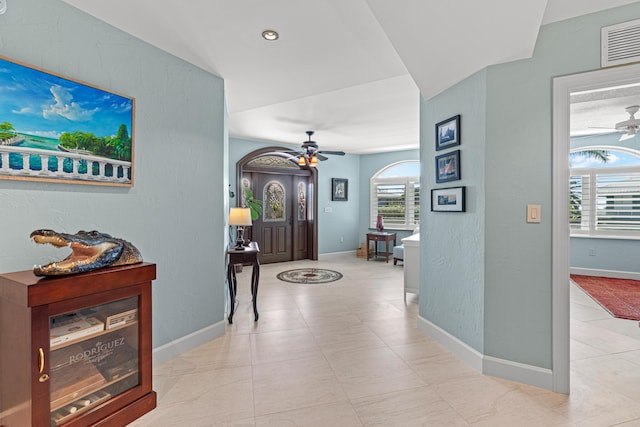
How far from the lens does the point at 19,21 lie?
1.75 meters

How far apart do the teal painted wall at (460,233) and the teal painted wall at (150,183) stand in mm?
2014

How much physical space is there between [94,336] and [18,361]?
0.29 m

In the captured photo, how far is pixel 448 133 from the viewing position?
269 cm

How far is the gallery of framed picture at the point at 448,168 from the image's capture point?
101 inches

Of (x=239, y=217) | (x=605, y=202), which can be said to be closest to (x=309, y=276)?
(x=239, y=217)

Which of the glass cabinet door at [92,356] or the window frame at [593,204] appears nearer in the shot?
the glass cabinet door at [92,356]

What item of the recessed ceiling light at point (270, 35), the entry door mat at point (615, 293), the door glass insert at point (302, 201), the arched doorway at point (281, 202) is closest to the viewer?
the recessed ceiling light at point (270, 35)

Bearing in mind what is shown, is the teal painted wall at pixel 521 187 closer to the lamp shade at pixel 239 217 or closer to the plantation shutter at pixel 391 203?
the lamp shade at pixel 239 217

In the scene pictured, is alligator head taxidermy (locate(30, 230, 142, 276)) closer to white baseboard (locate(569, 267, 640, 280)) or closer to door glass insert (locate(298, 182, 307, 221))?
door glass insert (locate(298, 182, 307, 221))

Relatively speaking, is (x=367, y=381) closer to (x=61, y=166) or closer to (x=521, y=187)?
(x=521, y=187)

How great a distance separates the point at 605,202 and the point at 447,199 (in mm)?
4729

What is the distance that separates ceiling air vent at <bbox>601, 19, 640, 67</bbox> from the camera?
1.90 metres

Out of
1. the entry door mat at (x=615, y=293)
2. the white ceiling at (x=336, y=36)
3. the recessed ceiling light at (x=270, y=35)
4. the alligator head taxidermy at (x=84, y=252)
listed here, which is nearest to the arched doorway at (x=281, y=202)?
the white ceiling at (x=336, y=36)

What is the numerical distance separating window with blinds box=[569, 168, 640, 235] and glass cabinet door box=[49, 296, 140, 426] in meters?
6.80
